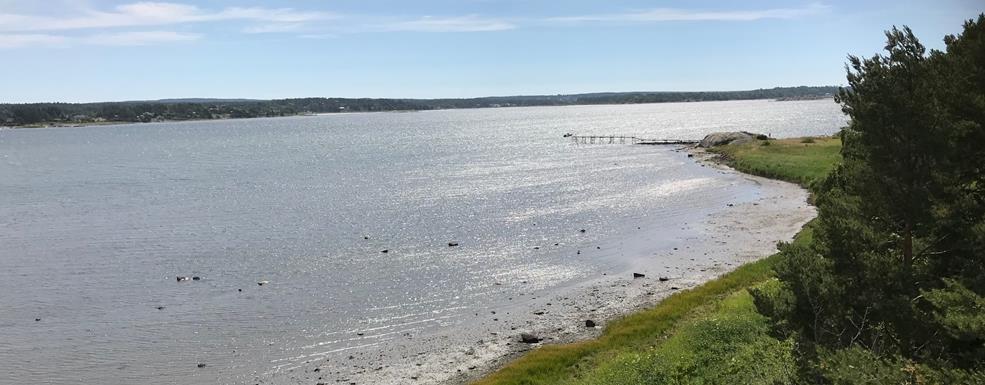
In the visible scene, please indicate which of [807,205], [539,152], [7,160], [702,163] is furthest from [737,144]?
[7,160]

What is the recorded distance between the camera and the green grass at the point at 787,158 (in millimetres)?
72438

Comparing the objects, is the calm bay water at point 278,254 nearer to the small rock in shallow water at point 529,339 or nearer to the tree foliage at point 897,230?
the small rock in shallow water at point 529,339

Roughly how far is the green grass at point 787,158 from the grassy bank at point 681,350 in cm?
4060

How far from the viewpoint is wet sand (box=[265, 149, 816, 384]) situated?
25.3 m

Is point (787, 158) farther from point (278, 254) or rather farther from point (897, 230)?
point (897, 230)

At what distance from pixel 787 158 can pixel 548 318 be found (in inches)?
2504

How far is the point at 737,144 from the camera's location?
106125 mm

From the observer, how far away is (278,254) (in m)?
45.0

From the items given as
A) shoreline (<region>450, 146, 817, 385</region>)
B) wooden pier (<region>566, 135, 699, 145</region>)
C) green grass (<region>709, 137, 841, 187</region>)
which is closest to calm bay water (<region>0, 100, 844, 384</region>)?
shoreline (<region>450, 146, 817, 385</region>)

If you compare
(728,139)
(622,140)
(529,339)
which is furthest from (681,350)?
(622,140)

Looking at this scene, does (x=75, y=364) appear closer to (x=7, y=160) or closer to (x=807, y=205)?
(x=807, y=205)

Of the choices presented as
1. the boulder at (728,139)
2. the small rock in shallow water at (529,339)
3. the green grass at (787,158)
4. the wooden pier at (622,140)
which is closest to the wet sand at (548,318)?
the small rock in shallow water at (529,339)

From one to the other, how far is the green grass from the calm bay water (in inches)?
193

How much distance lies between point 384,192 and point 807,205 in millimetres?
42169
